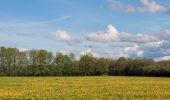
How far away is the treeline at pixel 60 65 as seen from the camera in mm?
167625

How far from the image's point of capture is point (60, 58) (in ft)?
607

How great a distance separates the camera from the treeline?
550 feet

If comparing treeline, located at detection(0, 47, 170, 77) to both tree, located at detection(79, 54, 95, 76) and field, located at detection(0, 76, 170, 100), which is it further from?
field, located at detection(0, 76, 170, 100)

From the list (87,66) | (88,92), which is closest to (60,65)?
(87,66)

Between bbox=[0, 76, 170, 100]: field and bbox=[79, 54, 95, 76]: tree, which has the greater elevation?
bbox=[79, 54, 95, 76]: tree

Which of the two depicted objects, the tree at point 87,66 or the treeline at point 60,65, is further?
the tree at point 87,66

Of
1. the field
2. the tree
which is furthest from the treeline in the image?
the field

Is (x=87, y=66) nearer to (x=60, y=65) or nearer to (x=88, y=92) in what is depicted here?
(x=60, y=65)

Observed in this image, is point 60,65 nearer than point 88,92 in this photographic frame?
No

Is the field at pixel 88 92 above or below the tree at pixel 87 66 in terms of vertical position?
below

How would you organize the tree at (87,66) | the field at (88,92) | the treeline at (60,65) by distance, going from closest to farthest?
1. the field at (88,92)
2. the treeline at (60,65)
3. the tree at (87,66)

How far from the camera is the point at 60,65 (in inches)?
6944

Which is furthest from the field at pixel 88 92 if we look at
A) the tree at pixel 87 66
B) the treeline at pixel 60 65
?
the tree at pixel 87 66

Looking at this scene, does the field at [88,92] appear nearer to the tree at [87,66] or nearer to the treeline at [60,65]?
the treeline at [60,65]
